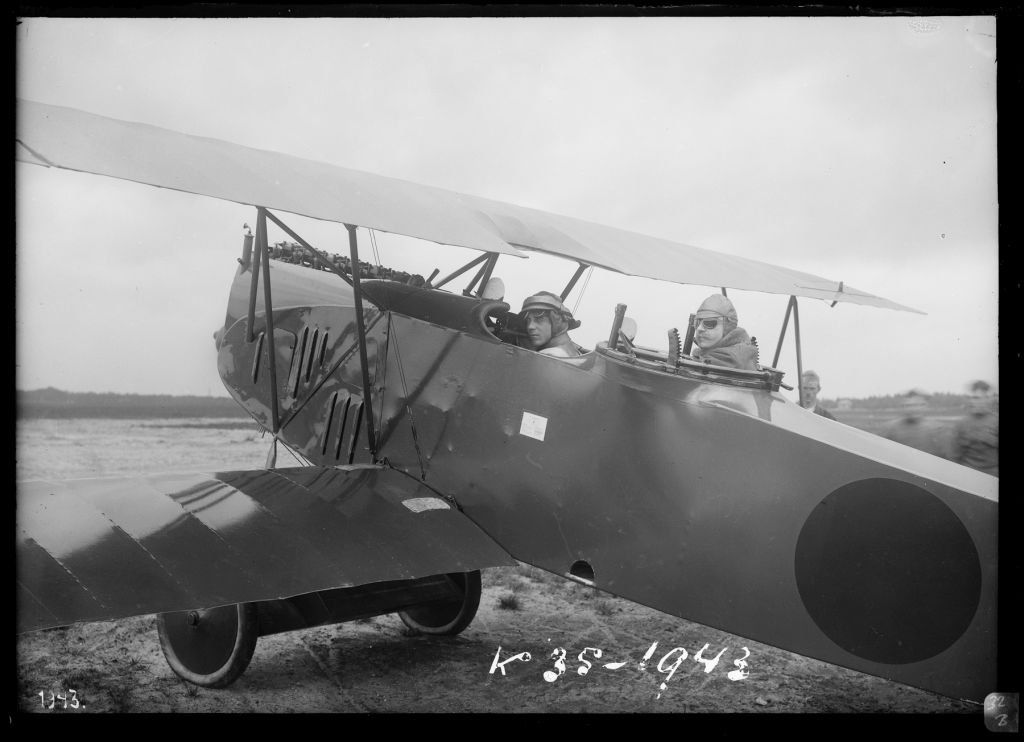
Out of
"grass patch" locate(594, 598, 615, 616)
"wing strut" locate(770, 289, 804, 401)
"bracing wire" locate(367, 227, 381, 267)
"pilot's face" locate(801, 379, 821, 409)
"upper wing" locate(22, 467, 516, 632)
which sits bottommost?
"grass patch" locate(594, 598, 615, 616)

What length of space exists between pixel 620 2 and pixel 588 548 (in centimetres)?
236

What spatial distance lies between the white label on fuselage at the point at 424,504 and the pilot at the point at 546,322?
0.94 metres

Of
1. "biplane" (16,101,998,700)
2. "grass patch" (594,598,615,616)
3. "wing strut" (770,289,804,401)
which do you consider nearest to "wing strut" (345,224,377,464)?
"biplane" (16,101,998,700)

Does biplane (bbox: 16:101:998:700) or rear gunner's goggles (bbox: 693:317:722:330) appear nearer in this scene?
biplane (bbox: 16:101:998:700)

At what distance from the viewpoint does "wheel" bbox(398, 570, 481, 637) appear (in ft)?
16.0

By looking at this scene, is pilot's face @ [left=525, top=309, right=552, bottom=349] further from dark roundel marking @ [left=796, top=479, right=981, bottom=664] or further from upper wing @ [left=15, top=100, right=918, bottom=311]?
dark roundel marking @ [left=796, top=479, right=981, bottom=664]

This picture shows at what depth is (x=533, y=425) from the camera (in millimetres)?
3650

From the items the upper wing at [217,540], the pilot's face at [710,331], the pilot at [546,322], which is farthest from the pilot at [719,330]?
the upper wing at [217,540]

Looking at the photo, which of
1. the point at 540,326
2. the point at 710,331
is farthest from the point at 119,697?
the point at 710,331

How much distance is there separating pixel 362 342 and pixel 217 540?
1262 mm

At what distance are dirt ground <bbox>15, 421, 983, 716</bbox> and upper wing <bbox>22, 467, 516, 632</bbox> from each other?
433 mm

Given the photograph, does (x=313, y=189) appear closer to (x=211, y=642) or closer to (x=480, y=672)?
(x=211, y=642)

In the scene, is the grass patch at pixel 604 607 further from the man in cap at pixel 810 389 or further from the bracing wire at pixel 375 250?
the bracing wire at pixel 375 250
